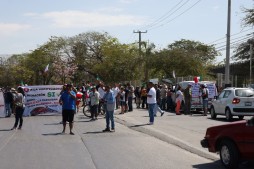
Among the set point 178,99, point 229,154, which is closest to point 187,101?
point 178,99

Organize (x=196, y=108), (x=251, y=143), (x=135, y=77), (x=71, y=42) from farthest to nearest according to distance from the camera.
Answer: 1. (x=71, y=42)
2. (x=135, y=77)
3. (x=196, y=108)
4. (x=251, y=143)

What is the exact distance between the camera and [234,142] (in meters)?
9.31

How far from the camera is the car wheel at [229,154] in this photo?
9.21 metres

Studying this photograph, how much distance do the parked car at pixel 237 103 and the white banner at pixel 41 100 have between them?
10.7 m

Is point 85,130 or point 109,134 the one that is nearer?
point 109,134

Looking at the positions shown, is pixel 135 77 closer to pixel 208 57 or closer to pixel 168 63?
pixel 168 63

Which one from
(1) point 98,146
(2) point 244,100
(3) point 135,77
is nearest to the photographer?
(1) point 98,146

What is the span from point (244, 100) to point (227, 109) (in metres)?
1.02

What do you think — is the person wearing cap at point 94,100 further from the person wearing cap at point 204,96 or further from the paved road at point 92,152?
the person wearing cap at point 204,96

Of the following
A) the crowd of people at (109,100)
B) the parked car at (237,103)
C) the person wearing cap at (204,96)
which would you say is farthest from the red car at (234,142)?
the person wearing cap at (204,96)

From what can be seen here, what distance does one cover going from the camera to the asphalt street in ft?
32.9

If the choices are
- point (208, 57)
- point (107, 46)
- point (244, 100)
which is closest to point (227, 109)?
point (244, 100)

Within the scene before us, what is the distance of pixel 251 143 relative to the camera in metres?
8.86

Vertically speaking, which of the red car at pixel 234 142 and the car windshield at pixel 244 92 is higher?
the car windshield at pixel 244 92
